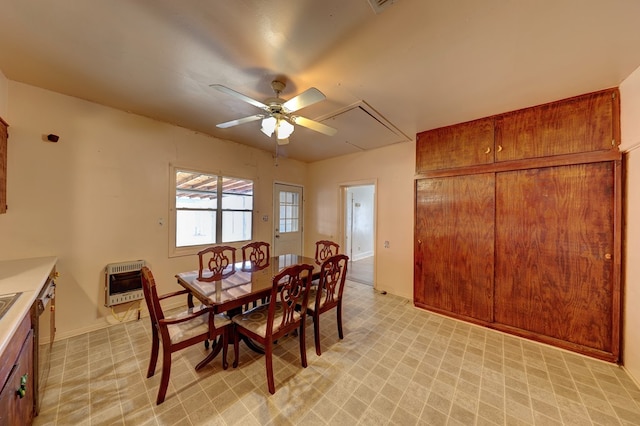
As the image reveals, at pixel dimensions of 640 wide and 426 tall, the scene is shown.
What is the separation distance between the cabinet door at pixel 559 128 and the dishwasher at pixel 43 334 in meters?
4.32

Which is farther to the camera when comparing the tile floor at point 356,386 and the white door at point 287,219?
the white door at point 287,219

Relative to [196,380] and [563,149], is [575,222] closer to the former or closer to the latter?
[563,149]

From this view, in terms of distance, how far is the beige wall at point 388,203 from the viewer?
3520 mm

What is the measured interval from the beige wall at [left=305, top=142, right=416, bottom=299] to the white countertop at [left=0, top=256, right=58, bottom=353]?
3.75 meters

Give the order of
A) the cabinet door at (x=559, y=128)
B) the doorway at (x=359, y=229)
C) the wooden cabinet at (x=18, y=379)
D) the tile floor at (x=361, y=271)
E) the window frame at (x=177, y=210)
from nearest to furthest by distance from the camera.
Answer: the wooden cabinet at (x=18, y=379) < the cabinet door at (x=559, y=128) < the window frame at (x=177, y=210) < the tile floor at (x=361, y=271) < the doorway at (x=359, y=229)

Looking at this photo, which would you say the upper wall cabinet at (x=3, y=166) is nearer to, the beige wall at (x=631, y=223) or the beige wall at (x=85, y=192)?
the beige wall at (x=85, y=192)

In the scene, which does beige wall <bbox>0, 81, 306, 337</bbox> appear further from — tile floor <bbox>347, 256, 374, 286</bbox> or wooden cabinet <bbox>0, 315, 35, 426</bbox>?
tile floor <bbox>347, 256, 374, 286</bbox>

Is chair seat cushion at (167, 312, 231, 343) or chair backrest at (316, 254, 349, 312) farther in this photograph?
chair backrest at (316, 254, 349, 312)

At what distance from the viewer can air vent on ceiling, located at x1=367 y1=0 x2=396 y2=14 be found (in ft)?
3.89

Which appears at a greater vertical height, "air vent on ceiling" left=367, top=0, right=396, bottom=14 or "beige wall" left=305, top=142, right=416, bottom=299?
"air vent on ceiling" left=367, top=0, right=396, bottom=14

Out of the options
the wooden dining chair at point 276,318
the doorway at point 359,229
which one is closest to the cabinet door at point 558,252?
the wooden dining chair at point 276,318

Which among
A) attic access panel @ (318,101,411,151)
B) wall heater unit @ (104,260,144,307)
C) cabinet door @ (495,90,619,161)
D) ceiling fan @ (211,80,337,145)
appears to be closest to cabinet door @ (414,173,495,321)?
cabinet door @ (495,90,619,161)

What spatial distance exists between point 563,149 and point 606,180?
43 cm

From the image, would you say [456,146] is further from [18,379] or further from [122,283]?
[122,283]
